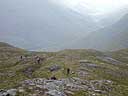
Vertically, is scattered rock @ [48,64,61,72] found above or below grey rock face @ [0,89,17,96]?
above

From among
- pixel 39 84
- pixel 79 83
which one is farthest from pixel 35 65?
pixel 39 84

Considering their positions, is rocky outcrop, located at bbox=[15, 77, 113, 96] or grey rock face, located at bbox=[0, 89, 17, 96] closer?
grey rock face, located at bbox=[0, 89, 17, 96]

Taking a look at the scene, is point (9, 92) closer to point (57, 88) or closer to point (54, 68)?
point (57, 88)

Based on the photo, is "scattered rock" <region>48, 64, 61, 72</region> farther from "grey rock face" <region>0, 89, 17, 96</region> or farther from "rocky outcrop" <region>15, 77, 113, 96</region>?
"grey rock face" <region>0, 89, 17, 96</region>

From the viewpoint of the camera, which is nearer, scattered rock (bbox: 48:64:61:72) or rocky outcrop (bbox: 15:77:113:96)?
rocky outcrop (bbox: 15:77:113:96)

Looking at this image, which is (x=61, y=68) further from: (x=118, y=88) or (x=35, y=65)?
(x=118, y=88)

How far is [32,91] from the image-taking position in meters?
48.7

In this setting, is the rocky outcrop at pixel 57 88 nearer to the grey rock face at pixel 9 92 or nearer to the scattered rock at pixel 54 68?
the grey rock face at pixel 9 92

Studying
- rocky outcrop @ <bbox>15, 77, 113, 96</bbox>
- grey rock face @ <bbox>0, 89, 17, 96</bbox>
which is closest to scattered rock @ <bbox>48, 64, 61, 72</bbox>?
rocky outcrop @ <bbox>15, 77, 113, 96</bbox>

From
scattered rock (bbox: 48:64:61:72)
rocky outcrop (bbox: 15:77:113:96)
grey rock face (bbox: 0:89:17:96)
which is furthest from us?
scattered rock (bbox: 48:64:61:72)

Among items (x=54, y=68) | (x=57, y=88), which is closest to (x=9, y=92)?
(x=57, y=88)

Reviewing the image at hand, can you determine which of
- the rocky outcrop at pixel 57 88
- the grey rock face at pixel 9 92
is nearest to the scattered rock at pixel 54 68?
the rocky outcrop at pixel 57 88

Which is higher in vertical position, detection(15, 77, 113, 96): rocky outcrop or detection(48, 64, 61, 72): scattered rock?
detection(48, 64, 61, 72): scattered rock

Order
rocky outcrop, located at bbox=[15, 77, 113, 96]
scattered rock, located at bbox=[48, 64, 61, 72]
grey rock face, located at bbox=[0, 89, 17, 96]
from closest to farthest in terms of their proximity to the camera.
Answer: grey rock face, located at bbox=[0, 89, 17, 96]
rocky outcrop, located at bbox=[15, 77, 113, 96]
scattered rock, located at bbox=[48, 64, 61, 72]
